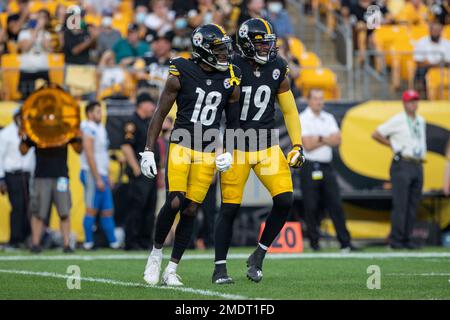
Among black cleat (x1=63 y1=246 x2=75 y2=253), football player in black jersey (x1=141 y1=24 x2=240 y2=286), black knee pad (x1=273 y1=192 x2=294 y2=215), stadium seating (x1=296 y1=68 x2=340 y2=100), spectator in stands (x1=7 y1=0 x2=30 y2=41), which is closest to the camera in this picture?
football player in black jersey (x1=141 y1=24 x2=240 y2=286)

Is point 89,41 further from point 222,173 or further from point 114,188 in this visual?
point 222,173

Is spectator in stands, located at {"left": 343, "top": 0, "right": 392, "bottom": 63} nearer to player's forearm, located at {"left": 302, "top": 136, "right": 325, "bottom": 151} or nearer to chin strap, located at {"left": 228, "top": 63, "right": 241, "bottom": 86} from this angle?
player's forearm, located at {"left": 302, "top": 136, "right": 325, "bottom": 151}

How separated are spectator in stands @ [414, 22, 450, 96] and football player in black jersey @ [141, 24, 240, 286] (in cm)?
727

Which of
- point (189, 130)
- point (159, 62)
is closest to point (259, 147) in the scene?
point (189, 130)

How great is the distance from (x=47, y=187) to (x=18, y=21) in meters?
5.00

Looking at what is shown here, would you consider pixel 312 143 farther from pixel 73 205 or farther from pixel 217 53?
pixel 217 53

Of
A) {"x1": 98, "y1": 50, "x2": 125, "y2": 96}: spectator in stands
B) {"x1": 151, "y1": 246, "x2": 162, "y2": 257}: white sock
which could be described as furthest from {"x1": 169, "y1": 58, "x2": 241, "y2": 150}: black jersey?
{"x1": 98, "y1": 50, "x2": 125, "y2": 96}: spectator in stands

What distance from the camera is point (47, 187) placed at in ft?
41.9

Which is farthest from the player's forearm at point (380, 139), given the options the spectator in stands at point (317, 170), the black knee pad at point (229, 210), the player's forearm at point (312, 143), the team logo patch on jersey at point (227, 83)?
the team logo patch on jersey at point (227, 83)

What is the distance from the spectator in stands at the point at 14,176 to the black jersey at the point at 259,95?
5.57 metres

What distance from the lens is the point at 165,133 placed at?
14.0 meters

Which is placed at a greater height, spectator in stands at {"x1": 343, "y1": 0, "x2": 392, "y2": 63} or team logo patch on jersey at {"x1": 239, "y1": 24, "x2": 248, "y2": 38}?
spectator in stands at {"x1": 343, "y1": 0, "x2": 392, "y2": 63}

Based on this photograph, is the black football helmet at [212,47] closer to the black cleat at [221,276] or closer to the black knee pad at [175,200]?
the black knee pad at [175,200]

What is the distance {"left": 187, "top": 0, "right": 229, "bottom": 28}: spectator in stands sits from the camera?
16.2 metres
